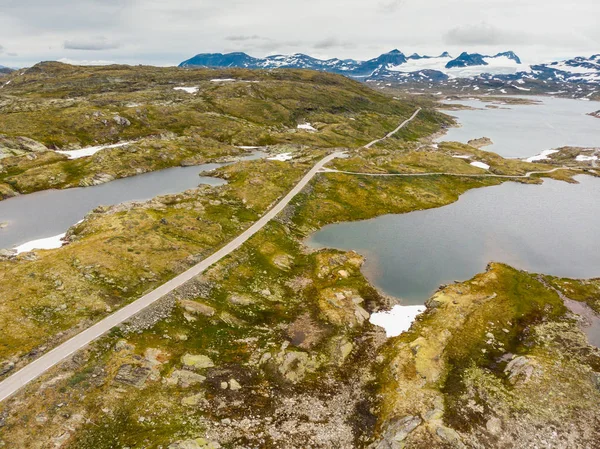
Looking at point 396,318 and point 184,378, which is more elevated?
point 184,378

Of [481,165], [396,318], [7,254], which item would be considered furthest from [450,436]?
[481,165]

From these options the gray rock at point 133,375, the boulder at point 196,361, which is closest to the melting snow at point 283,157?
the boulder at point 196,361

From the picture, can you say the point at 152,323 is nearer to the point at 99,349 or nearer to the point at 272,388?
the point at 99,349

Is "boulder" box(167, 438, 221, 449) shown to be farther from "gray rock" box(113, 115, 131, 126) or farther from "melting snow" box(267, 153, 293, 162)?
"gray rock" box(113, 115, 131, 126)

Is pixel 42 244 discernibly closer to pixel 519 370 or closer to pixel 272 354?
pixel 272 354

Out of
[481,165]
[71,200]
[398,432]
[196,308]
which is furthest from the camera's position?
[481,165]

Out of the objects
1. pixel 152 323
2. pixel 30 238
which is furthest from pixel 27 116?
pixel 152 323

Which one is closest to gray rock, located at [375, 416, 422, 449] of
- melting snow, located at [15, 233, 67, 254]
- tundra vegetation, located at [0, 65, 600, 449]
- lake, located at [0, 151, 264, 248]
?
tundra vegetation, located at [0, 65, 600, 449]

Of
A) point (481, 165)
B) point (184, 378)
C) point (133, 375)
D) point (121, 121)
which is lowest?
point (184, 378)
